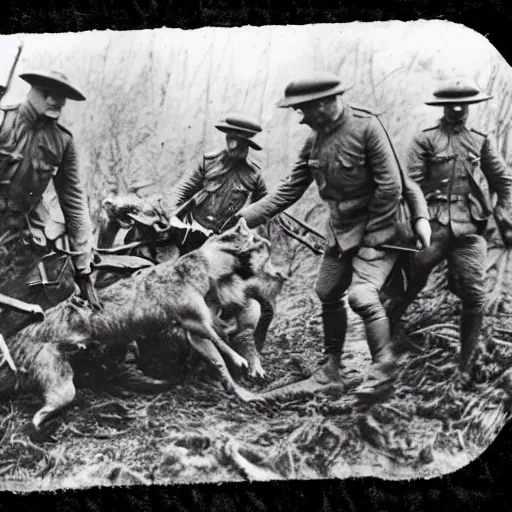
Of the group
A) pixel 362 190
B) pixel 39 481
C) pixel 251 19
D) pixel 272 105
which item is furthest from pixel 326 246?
pixel 39 481

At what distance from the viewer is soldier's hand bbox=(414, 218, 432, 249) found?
3771 mm

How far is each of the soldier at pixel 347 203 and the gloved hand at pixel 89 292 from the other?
2.46 feet

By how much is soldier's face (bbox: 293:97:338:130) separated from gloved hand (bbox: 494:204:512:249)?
2.84 ft

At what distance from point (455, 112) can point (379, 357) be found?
1.13m

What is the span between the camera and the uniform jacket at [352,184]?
3754 millimetres

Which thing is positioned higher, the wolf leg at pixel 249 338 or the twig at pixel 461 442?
the wolf leg at pixel 249 338

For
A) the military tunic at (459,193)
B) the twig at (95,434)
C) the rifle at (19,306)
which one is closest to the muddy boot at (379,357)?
the military tunic at (459,193)

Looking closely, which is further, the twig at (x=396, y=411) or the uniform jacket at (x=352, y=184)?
the twig at (x=396, y=411)

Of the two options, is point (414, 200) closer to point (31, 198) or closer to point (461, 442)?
point (461, 442)

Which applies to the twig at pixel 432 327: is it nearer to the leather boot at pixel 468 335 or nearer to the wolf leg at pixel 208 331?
the leather boot at pixel 468 335

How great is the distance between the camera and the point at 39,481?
3891 mm

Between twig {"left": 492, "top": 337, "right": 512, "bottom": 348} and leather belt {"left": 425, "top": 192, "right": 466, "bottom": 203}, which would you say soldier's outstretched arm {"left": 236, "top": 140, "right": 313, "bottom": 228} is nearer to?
leather belt {"left": 425, "top": 192, "right": 466, "bottom": 203}

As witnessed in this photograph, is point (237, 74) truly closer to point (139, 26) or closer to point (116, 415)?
point (139, 26)

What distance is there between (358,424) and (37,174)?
182 cm
